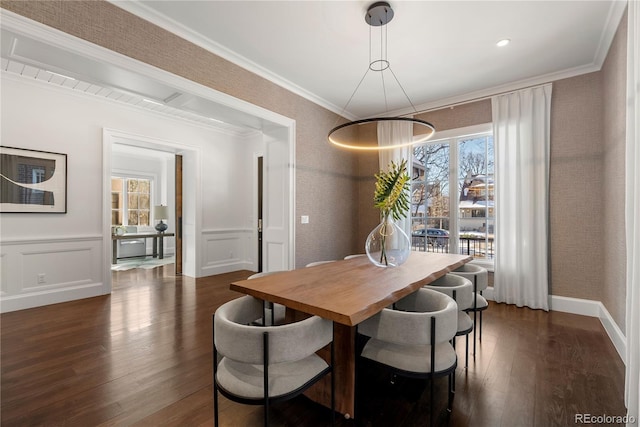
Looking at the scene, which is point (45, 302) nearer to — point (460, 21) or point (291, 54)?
point (291, 54)

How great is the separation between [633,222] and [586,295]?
7.85 feet

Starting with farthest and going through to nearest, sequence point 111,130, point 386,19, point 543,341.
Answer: point 111,130 → point 543,341 → point 386,19

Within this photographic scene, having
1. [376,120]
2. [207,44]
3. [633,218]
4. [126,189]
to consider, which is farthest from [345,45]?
[126,189]

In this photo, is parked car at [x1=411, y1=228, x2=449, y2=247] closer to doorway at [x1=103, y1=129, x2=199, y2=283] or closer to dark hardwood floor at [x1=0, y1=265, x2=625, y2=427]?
dark hardwood floor at [x1=0, y1=265, x2=625, y2=427]

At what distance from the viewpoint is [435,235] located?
4.49 m

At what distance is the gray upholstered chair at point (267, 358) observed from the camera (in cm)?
119

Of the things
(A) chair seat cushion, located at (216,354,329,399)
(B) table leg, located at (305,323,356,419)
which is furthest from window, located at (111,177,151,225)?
(B) table leg, located at (305,323,356,419)

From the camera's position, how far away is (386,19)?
8.00ft

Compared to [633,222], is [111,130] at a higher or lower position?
higher

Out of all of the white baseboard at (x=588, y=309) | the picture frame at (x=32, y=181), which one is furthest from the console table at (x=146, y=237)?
the white baseboard at (x=588, y=309)

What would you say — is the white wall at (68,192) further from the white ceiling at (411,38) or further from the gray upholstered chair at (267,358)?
the gray upholstered chair at (267,358)

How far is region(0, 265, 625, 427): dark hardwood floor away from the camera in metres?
1.68

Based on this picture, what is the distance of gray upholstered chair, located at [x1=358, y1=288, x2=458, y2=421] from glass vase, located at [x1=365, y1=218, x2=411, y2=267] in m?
0.69

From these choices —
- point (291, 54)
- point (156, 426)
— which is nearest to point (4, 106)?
point (291, 54)
